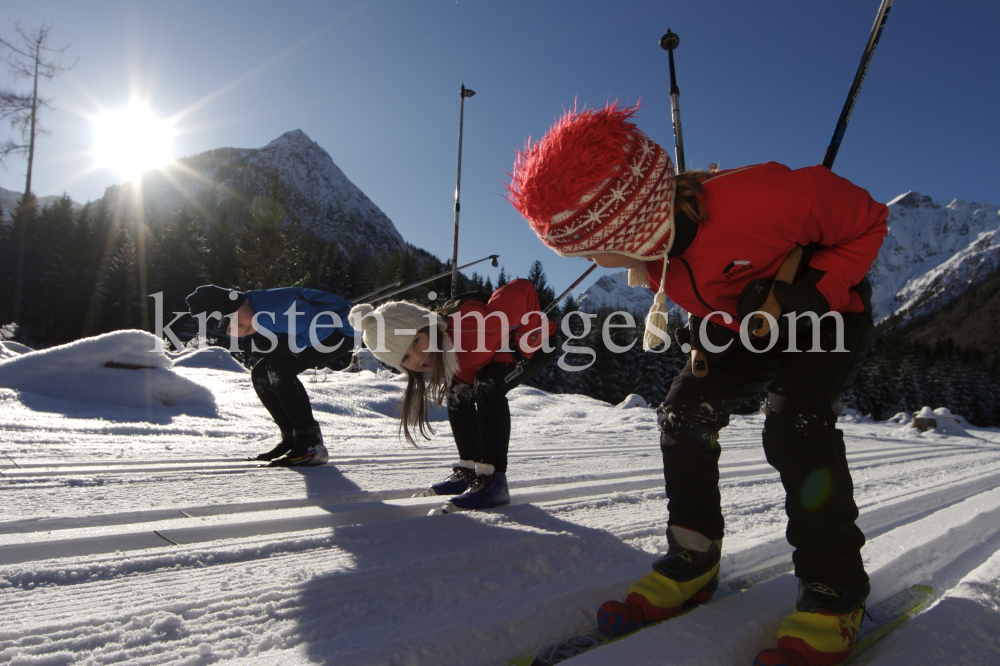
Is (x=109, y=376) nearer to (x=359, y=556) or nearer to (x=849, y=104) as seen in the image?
(x=359, y=556)

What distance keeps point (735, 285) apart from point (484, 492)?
4.28 feet

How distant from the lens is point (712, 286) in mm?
1268

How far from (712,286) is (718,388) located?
0.88ft

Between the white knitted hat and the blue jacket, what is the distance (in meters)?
0.91

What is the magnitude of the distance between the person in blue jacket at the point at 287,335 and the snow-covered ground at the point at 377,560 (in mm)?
212

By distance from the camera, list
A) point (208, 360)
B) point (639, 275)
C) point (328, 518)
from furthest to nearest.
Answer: point (208, 360) < point (328, 518) < point (639, 275)

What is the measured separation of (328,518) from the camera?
183 centimetres

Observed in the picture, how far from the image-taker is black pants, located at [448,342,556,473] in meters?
2.21

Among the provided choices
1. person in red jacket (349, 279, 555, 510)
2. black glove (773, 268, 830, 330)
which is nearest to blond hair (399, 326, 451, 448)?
person in red jacket (349, 279, 555, 510)

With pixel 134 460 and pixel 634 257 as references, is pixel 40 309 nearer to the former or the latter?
pixel 134 460

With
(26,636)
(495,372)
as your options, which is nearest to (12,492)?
(26,636)

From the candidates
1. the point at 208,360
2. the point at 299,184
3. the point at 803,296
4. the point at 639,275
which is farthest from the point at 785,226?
the point at 299,184

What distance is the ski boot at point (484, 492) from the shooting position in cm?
201

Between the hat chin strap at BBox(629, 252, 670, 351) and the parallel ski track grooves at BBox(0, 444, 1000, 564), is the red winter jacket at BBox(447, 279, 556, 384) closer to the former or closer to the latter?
the parallel ski track grooves at BBox(0, 444, 1000, 564)
